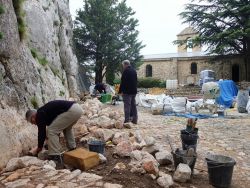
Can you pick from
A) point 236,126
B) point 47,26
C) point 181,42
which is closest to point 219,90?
point 236,126

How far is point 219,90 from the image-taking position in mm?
19047

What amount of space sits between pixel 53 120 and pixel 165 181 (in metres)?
2.31

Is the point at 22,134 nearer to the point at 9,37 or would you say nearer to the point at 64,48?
the point at 9,37

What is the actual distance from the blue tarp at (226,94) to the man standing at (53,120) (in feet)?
45.0

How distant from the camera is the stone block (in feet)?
16.6

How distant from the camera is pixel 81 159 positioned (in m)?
5.04

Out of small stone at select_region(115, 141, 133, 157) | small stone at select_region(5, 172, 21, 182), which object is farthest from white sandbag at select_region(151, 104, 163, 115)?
small stone at select_region(5, 172, 21, 182)

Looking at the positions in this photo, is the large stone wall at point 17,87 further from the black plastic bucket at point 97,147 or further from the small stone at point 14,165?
the black plastic bucket at point 97,147

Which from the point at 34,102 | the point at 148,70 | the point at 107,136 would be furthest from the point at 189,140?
the point at 148,70

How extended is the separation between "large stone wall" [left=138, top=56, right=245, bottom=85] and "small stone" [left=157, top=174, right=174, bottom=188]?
3091cm

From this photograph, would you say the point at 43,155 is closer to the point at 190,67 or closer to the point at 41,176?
the point at 41,176

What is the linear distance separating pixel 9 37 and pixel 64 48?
8.49 meters

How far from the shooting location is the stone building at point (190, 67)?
34594 mm

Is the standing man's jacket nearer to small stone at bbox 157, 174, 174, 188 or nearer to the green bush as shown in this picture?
small stone at bbox 157, 174, 174, 188
